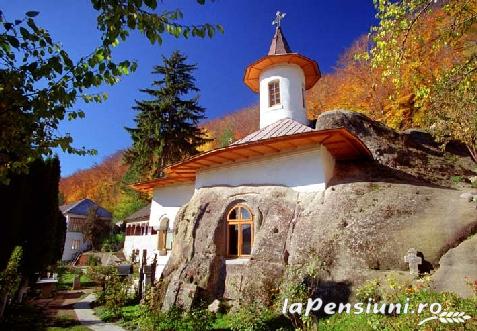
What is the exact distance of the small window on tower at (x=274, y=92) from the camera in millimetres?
16641

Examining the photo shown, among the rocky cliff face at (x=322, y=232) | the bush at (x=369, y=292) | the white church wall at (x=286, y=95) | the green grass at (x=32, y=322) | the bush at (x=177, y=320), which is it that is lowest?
the green grass at (x=32, y=322)

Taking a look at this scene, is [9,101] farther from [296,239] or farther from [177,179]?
[177,179]

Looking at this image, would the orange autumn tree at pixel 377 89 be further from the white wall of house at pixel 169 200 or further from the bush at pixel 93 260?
the bush at pixel 93 260

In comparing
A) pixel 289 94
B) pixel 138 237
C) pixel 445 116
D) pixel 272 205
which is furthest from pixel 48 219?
pixel 138 237

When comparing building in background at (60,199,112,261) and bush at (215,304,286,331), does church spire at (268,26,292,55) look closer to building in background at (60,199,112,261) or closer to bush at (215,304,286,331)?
bush at (215,304,286,331)

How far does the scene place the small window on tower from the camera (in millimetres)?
16641

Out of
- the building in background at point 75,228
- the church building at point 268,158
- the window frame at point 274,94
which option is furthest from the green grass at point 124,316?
the building in background at point 75,228

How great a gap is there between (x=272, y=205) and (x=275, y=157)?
6.31 ft

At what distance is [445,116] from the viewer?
533 inches

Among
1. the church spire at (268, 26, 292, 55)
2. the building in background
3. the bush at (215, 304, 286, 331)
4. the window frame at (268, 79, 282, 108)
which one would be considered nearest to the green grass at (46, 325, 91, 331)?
the bush at (215, 304, 286, 331)

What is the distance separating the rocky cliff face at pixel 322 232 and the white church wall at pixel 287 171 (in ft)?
1.11

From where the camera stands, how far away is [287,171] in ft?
37.6

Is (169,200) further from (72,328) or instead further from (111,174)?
(111,174)

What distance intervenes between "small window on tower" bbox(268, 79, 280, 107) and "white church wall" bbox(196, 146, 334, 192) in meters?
5.56
